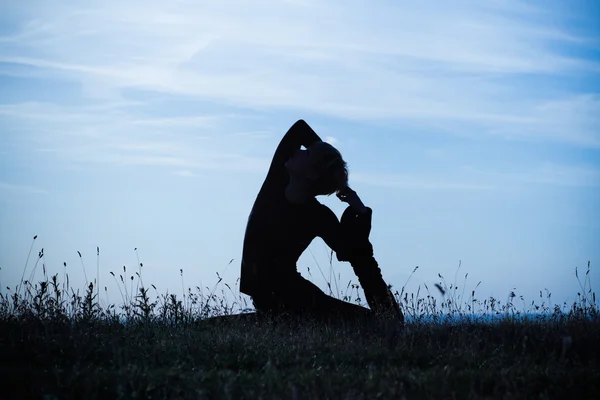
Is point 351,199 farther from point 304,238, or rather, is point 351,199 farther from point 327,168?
point 304,238

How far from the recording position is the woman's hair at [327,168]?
23.4ft

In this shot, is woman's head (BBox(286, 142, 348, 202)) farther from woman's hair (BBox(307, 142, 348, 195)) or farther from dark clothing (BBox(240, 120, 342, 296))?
dark clothing (BBox(240, 120, 342, 296))

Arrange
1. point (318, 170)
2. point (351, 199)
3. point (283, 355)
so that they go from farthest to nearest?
point (351, 199) < point (318, 170) < point (283, 355)

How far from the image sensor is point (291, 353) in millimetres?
5047

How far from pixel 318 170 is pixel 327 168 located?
11 centimetres

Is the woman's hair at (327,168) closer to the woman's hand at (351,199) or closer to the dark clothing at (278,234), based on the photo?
the woman's hand at (351,199)

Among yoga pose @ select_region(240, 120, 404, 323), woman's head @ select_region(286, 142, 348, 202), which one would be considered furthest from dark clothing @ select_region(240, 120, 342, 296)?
woman's head @ select_region(286, 142, 348, 202)

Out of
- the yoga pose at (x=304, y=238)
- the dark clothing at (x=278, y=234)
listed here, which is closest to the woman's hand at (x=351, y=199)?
the yoga pose at (x=304, y=238)

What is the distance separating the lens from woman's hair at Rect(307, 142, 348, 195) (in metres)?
A: 7.12

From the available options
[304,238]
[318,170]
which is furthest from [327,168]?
[304,238]

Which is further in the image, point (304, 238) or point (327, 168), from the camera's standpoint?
point (304, 238)

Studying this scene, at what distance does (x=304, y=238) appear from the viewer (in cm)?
738

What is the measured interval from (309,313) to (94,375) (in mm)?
3588

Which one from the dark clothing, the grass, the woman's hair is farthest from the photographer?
the dark clothing
